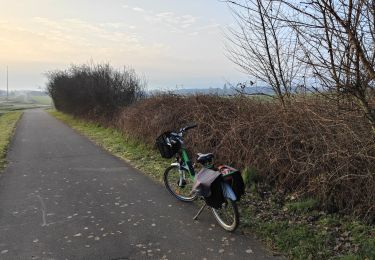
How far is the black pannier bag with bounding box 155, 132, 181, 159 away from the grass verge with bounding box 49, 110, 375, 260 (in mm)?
1418

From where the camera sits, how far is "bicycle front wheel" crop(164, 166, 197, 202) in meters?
6.99

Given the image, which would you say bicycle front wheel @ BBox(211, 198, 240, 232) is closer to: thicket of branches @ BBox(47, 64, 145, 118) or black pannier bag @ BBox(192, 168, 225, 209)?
black pannier bag @ BBox(192, 168, 225, 209)

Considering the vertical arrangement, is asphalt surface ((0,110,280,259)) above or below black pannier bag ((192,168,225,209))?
below

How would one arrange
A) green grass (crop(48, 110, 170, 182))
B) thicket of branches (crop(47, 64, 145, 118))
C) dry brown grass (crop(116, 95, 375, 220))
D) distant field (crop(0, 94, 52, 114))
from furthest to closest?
distant field (crop(0, 94, 52, 114))
thicket of branches (crop(47, 64, 145, 118))
green grass (crop(48, 110, 170, 182))
dry brown grass (crop(116, 95, 375, 220))

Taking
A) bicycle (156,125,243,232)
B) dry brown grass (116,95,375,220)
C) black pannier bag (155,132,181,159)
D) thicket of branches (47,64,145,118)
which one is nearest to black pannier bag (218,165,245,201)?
bicycle (156,125,243,232)

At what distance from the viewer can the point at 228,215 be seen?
5590 mm

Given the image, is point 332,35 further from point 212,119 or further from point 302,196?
point 212,119

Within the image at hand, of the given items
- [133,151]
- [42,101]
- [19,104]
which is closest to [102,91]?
[133,151]

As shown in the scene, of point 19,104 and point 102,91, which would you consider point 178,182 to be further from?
point 19,104

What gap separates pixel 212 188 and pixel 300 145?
211 centimetres

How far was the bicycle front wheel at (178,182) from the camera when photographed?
699 centimetres

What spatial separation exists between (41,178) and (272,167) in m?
5.35

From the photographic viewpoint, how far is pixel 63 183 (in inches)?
335

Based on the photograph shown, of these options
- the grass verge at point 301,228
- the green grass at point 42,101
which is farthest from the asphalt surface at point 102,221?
the green grass at point 42,101
